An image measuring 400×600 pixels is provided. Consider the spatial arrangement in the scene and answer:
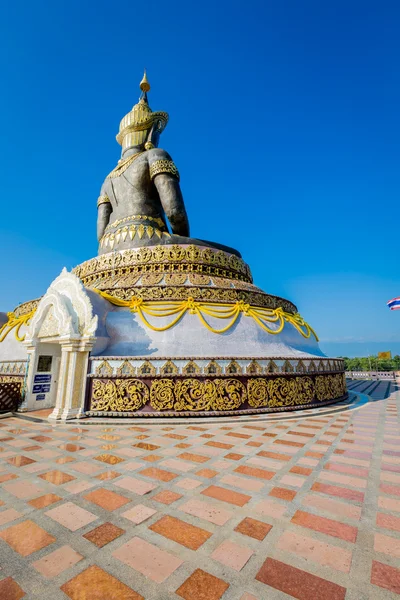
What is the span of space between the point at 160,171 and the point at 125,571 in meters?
14.1

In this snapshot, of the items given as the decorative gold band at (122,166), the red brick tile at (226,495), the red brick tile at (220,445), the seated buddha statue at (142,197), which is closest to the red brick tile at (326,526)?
the red brick tile at (226,495)

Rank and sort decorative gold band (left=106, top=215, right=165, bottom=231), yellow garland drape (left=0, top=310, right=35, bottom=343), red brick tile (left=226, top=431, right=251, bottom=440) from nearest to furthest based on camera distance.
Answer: red brick tile (left=226, top=431, right=251, bottom=440)
yellow garland drape (left=0, top=310, right=35, bottom=343)
decorative gold band (left=106, top=215, right=165, bottom=231)

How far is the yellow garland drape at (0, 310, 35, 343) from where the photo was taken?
460 inches

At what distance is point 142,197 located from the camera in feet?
48.5

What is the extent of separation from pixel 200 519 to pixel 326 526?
1152mm

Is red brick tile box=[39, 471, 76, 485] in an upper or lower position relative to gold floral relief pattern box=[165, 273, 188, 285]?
lower

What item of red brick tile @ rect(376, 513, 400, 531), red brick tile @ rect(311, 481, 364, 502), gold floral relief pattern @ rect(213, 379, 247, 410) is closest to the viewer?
red brick tile @ rect(376, 513, 400, 531)

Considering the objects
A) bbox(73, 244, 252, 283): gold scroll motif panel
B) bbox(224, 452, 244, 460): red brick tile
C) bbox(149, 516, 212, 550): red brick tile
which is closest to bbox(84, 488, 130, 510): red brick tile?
bbox(149, 516, 212, 550): red brick tile

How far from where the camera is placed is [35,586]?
2.02m

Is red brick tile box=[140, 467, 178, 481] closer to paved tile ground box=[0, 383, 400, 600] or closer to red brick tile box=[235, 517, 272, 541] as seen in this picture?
paved tile ground box=[0, 383, 400, 600]

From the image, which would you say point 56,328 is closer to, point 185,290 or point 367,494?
point 185,290

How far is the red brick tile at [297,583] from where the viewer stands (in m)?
1.95

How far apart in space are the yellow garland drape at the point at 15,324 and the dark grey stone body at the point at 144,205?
14.5ft

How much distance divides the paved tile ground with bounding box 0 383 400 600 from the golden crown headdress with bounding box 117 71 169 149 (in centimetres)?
1660
